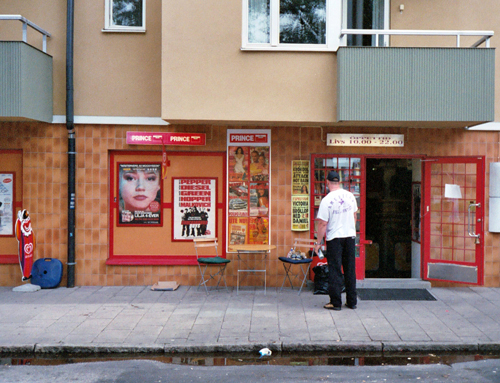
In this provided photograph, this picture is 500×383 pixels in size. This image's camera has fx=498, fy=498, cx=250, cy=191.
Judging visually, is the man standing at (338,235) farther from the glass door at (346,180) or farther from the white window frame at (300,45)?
the white window frame at (300,45)

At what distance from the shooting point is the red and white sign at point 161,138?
29.9ft

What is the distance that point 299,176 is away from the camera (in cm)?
923

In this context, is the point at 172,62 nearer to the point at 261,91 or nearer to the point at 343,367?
the point at 261,91

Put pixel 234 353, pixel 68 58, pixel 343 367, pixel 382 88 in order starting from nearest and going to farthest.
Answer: pixel 343 367, pixel 234 353, pixel 382 88, pixel 68 58

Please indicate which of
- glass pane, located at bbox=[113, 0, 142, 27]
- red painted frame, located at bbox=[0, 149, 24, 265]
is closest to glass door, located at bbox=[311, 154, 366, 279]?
glass pane, located at bbox=[113, 0, 142, 27]

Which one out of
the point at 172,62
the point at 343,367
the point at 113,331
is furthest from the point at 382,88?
the point at 113,331

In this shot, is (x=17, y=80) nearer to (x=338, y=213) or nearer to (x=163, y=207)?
(x=163, y=207)

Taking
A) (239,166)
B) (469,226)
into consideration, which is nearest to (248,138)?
(239,166)

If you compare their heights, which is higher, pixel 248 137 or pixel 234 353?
pixel 248 137

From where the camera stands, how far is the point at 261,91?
8.32 meters

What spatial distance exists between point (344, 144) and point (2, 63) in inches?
237

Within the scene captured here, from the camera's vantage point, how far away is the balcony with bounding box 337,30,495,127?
806 cm

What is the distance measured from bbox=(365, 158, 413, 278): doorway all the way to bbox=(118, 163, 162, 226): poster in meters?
4.65

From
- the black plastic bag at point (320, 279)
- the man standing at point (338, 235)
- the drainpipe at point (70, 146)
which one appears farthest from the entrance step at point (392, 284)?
the drainpipe at point (70, 146)
